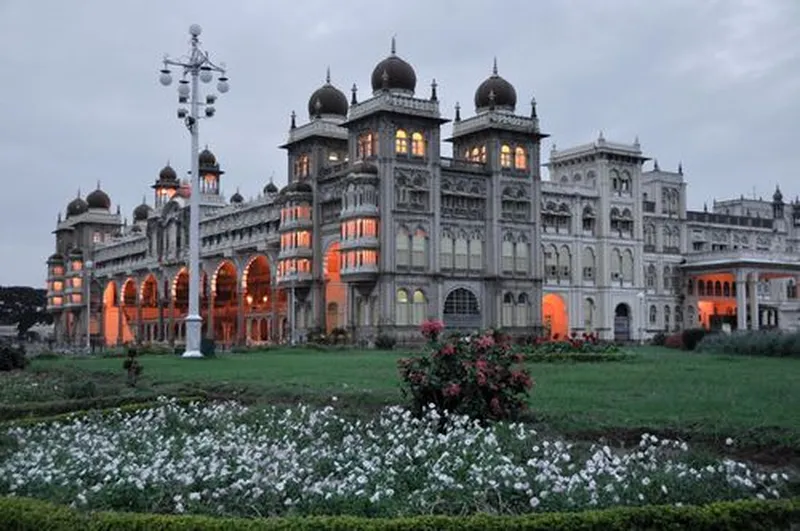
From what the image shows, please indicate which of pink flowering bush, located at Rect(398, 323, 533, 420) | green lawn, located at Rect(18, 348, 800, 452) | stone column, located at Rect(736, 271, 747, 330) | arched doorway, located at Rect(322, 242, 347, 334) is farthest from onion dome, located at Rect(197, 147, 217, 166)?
pink flowering bush, located at Rect(398, 323, 533, 420)

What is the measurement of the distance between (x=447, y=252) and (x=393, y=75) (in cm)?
1372

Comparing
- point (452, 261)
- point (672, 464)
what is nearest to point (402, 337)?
point (452, 261)

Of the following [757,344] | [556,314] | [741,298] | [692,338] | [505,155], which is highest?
[505,155]

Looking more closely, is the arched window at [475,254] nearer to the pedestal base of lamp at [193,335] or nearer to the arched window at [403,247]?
the arched window at [403,247]

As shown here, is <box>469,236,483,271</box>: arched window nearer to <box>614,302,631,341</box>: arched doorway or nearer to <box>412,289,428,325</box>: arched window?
<box>412,289,428,325</box>: arched window

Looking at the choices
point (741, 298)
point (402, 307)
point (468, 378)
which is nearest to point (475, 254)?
point (402, 307)

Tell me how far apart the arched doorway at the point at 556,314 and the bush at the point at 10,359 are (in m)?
53.1

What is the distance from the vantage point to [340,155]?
7538 cm

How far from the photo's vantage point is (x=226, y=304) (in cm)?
9925

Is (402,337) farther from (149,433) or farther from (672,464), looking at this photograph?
(672,464)

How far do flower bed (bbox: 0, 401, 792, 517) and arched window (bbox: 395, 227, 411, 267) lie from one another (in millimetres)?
51914

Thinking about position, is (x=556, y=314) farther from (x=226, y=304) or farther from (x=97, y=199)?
(x=97, y=199)

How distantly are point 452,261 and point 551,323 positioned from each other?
59.1 feet

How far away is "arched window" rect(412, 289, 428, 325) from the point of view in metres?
67.5
